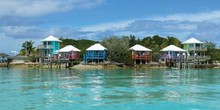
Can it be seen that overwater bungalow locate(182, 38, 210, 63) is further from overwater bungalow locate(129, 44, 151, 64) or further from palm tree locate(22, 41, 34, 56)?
palm tree locate(22, 41, 34, 56)

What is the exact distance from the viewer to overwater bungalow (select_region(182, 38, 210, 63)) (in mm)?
77250

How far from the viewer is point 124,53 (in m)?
74.3

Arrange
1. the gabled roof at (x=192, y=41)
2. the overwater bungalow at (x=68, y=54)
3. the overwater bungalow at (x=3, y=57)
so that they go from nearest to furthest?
the overwater bungalow at (x=68, y=54), the gabled roof at (x=192, y=41), the overwater bungalow at (x=3, y=57)

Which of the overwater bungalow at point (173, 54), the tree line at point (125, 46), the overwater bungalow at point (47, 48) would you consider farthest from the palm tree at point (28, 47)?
the overwater bungalow at point (173, 54)

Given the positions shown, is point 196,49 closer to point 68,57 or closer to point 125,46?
point 125,46

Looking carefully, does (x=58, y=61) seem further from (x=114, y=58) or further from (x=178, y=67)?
(x=178, y=67)

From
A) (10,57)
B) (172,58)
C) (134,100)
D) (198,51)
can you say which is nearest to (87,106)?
(134,100)

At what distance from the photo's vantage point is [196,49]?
261 feet

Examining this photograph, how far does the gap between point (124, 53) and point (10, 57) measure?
29.0 meters

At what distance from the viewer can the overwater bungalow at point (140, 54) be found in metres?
75.8

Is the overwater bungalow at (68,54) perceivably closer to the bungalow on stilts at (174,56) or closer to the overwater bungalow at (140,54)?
the overwater bungalow at (140,54)

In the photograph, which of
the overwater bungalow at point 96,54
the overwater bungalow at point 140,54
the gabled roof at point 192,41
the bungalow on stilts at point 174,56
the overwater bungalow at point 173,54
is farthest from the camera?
the gabled roof at point 192,41

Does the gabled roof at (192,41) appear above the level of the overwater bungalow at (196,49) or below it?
above

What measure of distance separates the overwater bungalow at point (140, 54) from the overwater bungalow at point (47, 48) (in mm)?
16519
